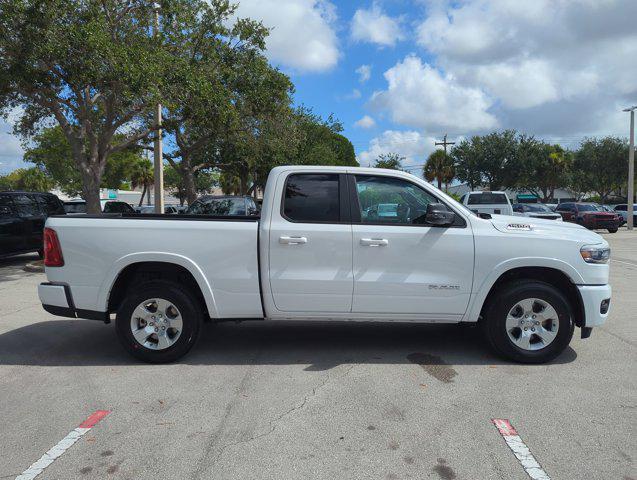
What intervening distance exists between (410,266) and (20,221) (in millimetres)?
11115

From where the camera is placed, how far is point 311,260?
505 centimetres

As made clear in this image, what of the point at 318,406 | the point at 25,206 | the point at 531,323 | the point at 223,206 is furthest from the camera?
the point at 223,206

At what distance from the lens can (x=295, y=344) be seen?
593cm

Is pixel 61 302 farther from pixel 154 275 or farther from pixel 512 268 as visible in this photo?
pixel 512 268

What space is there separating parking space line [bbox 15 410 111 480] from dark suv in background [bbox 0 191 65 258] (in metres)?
9.53

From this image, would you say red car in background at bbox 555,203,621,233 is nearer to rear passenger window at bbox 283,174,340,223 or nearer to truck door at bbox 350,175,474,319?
truck door at bbox 350,175,474,319

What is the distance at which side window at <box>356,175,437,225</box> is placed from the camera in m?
5.16

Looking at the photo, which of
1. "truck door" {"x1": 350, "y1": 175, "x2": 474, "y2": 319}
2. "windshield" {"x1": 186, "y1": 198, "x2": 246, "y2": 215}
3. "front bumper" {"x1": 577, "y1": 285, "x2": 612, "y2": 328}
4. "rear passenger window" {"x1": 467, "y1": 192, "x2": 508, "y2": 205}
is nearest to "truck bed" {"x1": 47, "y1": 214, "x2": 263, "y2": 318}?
"truck door" {"x1": 350, "y1": 175, "x2": 474, "y2": 319}

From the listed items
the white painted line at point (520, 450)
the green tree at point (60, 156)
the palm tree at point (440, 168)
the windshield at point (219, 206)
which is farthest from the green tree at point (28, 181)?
the white painted line at point (520, 450)

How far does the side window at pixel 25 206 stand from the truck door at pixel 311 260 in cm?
1029

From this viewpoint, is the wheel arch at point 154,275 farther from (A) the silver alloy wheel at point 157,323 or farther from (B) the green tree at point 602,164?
(B) the green tree at point 602,164

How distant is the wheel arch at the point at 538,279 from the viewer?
→ 5.09 meters

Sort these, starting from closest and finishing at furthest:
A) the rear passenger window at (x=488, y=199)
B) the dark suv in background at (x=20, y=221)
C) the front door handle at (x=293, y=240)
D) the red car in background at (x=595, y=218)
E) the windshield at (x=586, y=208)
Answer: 1. the front door handle at (x=293, y=240)
2. the dark suv in background at (x=20, y=221)
3. the rear passenger window at (x=488, y=199)
4. the red car in background at (x=595, y=218)
5. the windshield at (x=586, y=208)

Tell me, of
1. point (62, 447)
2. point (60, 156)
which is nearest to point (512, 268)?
point (62, 447)
